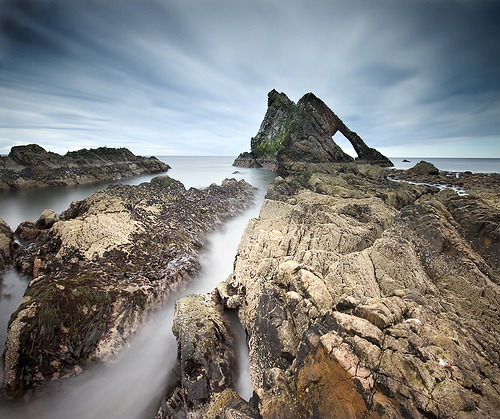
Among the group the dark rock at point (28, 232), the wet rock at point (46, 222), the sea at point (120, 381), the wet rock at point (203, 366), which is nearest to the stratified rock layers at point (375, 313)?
the wet rock at point (203, 366)

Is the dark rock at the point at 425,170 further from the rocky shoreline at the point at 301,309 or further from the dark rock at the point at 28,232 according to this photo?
the dark rock at the point at 28,232

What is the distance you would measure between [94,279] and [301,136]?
2325 inches

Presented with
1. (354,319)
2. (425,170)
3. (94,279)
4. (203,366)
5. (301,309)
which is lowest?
(203,366)

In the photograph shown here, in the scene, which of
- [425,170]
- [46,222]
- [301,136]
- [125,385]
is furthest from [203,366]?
[301,136]

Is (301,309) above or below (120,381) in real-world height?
above

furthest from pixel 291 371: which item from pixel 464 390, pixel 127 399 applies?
pixel 127 399

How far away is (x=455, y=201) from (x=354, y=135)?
68.6 meters

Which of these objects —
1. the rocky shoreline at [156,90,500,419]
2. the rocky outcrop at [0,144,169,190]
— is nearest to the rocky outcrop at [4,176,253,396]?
the rocky shoreline at [156,90,500,419]

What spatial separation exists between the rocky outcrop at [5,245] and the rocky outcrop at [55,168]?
91.5 ft

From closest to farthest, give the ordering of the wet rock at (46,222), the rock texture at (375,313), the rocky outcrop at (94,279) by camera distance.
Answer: the rock texture at (375,313) < the rocky outcrop at (94,279) < the wet rock at (46,222)

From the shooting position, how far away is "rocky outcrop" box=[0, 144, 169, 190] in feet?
103

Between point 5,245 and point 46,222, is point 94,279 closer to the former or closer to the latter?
point 5,245

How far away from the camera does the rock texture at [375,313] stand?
282cm

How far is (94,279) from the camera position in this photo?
7.45 m
